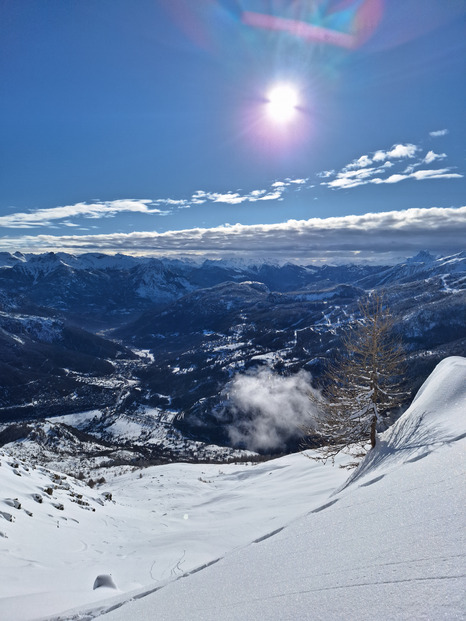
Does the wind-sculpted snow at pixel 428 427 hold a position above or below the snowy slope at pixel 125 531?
above

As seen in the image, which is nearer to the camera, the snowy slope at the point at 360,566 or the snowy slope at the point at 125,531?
the snowy slope at the point at 360,566

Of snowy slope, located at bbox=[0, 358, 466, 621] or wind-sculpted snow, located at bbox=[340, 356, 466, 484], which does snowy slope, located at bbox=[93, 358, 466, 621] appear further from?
wind-sculpted snow, located at bbox=[340, 356, 466, 484]

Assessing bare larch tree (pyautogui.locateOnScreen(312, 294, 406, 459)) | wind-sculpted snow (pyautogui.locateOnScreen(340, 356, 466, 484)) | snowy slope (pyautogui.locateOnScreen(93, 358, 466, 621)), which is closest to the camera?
snowy slope (pyautogui.locateOnScreen(93, 358, 466, 621))

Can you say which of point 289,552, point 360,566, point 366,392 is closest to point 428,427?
point 366,392

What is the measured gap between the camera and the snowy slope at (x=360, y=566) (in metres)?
3.30

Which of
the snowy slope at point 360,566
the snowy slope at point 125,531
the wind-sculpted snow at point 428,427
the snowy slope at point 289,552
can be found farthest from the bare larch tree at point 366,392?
the snowy slope at point 360,566

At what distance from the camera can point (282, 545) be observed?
625 cm

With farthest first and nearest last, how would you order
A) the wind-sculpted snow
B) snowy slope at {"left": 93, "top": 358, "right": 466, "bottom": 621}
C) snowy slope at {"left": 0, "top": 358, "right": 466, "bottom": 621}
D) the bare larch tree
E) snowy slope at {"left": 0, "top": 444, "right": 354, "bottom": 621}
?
the bare larch tree, the wind-sculpted snow, snowy slope at {"left": 0, "top": 444, "right": 354, "bottom": 621}, snowy slope at {"left": 0, "top": 358, "right": 466, "bottom": 621}, snowy slope at {"left": 93, "top": 358, "right": 466, "bottom": 621}

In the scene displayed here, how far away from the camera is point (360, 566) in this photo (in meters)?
4.21

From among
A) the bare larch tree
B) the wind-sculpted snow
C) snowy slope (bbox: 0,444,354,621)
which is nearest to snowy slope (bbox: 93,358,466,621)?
the wind-sculpted snow

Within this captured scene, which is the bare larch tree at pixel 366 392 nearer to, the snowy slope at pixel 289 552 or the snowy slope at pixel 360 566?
the snowy slope at pixel 289 552

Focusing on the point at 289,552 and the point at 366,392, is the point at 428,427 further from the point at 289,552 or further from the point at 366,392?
the point at 289,552

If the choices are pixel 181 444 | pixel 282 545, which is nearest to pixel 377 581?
pixel 282 545

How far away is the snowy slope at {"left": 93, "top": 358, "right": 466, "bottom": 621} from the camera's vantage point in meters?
3.30
